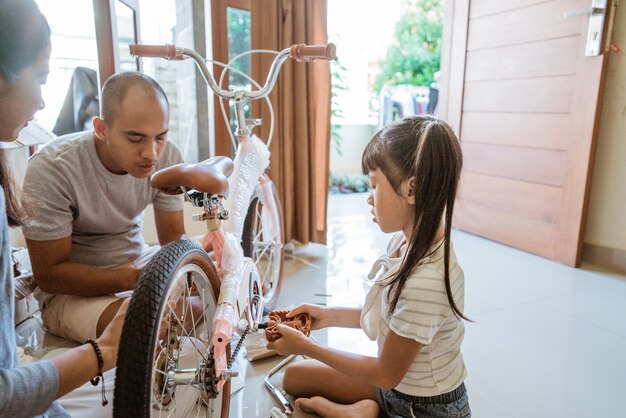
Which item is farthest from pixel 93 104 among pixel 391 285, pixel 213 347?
pixel 391 285

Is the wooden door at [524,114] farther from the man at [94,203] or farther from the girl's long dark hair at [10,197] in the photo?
the girl's long dark hair at [10,197]

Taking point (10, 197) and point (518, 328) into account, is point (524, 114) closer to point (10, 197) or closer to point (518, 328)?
point (518, 328)

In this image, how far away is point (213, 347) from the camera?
2.92ft

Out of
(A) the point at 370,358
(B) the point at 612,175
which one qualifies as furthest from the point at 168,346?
(B) the point at 612,175

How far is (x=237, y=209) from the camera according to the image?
1.32m

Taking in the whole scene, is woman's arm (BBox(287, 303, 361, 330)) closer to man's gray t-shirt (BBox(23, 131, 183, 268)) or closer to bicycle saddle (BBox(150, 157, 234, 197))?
bicycle saddle (BBox(150, 157, 234, 197))

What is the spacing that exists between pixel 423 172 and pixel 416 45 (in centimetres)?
416

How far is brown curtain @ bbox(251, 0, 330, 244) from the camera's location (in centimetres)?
215

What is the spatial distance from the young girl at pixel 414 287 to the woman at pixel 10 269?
40cm

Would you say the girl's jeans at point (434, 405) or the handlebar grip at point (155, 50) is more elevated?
the handlebar grip at point (155, 50)

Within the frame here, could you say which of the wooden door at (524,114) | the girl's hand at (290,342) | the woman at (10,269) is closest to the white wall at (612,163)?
the wooden door at (524,114)

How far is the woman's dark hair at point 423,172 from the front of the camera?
0.80 m

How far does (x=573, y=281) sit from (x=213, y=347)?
1859 mm

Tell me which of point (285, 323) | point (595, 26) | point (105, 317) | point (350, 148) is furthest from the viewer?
point (350, 148)
